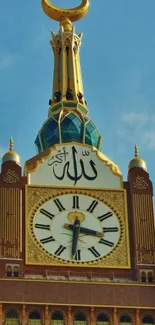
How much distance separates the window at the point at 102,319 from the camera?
32.2 meters

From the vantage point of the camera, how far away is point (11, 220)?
3372 centimetres

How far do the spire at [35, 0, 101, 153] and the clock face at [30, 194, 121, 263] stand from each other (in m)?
2.60

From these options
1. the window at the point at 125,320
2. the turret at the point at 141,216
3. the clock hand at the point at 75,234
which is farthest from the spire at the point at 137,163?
the window at the point at 125,320

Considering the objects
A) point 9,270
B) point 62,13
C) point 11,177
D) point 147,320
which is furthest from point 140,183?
point 62,13

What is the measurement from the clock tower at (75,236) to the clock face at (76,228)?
24 millimetres

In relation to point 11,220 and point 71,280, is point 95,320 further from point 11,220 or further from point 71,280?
point 11,220

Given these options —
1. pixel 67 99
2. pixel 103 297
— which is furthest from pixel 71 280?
pixel 67 99

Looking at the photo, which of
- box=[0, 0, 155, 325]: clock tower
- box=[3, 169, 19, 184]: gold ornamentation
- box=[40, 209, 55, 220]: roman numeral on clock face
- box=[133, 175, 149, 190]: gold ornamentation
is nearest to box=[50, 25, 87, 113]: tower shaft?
box=[0, 0, 155, 325]: clock tower

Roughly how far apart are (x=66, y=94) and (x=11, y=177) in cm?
456

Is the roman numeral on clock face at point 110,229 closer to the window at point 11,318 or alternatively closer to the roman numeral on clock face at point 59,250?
the roman numeral on clock face at point 59,250

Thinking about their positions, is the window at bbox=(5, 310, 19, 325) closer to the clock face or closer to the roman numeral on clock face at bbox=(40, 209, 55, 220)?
the clock face

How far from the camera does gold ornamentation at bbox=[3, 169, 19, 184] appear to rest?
3444 centimetres

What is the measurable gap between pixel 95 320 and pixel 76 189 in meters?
3.86

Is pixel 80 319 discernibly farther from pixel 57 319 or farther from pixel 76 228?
pixel 76 228
